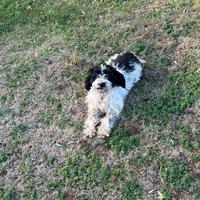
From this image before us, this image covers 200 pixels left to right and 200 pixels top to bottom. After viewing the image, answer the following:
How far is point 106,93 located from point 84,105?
428mm

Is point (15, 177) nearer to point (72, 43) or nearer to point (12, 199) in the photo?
point (12, 199)

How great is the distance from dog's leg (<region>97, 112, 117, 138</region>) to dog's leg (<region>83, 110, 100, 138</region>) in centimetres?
7

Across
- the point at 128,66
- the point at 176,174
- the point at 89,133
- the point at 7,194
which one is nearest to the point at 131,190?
the point at 176,174

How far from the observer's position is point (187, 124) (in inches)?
259

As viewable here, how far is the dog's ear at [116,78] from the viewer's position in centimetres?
683

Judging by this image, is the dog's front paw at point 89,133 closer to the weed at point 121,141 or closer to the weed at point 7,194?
the weed at point 121,141

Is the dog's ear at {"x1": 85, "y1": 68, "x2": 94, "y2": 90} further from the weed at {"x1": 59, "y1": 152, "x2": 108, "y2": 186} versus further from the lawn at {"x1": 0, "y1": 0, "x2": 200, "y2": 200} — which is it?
the weed at {"x1": 59, "y1": 152, "x2": 108, "y2": 186}

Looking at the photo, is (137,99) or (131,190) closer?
(131,190)

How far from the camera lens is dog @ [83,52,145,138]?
6.77 meters

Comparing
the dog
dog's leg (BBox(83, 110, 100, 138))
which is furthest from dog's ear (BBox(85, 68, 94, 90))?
dog's leg (BBox(83, 110, 100, 138))

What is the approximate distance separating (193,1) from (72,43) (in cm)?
212

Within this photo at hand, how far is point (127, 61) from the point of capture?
7.36 m

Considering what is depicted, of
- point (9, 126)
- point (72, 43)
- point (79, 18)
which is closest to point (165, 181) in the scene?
point (9, 126)

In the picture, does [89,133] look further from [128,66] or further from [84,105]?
[128,66]
